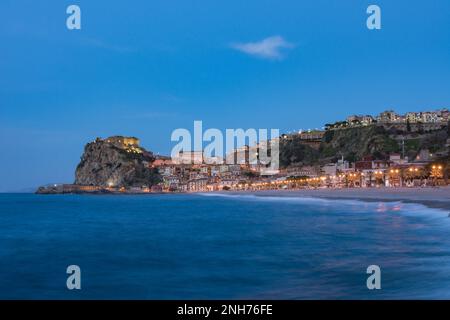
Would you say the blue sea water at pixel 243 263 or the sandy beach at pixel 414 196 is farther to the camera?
the sandy beach at pixel 414 196

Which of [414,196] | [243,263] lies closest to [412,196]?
[414,196]

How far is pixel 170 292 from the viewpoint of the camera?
14.5 meters

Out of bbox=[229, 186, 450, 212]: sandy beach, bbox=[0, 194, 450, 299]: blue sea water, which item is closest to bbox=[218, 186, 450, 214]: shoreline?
bbox=[229, 186, 450, 212]: sandy beach

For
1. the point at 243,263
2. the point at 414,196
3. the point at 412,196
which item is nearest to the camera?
the point at 243,263

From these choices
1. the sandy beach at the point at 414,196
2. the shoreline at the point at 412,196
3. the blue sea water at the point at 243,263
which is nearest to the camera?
A: the blue sea water at the point at 243,263

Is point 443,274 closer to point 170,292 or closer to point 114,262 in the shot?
point 170,292

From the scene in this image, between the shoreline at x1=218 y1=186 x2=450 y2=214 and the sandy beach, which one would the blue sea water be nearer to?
the shoreline at x1=218 y1=186 x2=450 y2=214

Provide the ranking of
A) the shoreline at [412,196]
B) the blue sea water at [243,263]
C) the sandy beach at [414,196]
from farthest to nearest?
the sandy beach at [414,196] → the shoreline at [412,196] → the blue sea water at [243,263]

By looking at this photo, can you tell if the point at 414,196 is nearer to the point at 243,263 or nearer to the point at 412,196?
the point at 412,196

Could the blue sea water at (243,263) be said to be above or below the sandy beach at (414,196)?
below

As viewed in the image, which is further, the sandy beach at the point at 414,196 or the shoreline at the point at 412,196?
the sandy beach at the point at 414,196

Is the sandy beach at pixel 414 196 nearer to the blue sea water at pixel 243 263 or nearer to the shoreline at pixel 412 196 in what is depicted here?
the shoreline at pixel 412 196

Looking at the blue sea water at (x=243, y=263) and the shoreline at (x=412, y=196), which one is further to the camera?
the shoreline at (x=412, y=196)

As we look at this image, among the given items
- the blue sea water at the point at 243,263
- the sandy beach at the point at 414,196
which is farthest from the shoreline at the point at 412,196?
the blue sea water at the point at 243,263
